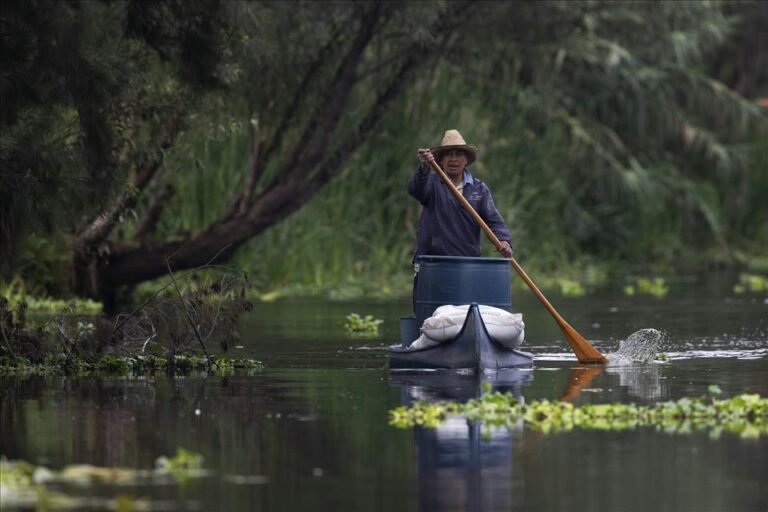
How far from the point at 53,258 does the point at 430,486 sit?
14.5 m

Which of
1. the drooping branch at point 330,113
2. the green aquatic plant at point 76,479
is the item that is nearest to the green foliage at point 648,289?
the drooping branch at point 330,113

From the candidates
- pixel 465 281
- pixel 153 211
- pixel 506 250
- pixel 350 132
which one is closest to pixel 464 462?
pixel 465 281

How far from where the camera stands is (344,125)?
2675 cm

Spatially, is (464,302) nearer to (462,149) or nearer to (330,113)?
(462,149)

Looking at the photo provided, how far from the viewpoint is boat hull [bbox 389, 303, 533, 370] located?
1459 centimetres

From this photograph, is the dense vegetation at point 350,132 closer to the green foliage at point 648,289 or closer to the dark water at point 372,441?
the dark water at point 372,441

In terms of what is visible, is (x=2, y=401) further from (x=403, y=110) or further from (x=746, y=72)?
(x=746, y=72)

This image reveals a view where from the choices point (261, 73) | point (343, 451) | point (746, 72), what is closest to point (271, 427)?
point (343, 451)

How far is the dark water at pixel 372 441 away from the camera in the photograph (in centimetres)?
865

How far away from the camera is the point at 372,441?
34.2 ft

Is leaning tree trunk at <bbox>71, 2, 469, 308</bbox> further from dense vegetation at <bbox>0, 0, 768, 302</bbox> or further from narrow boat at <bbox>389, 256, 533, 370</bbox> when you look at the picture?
narrow boat at <bbox>389, 256, 533, 370</bbox>

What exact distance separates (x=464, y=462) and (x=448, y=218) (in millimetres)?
6189

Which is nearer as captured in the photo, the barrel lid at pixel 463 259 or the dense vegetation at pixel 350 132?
the dense vegetation at pixel 350 132

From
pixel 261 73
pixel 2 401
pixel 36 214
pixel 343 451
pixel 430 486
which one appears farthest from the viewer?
pixel 261 73
